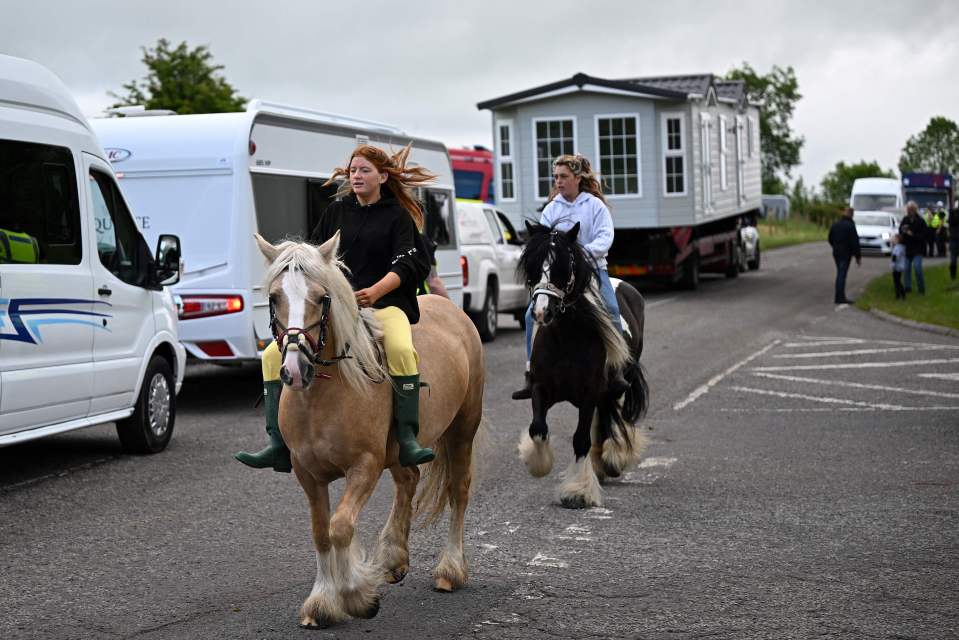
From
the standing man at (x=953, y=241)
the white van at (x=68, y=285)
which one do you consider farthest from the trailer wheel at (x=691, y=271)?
the white van at (x=68, y=285)

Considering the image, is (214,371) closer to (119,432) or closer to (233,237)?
(233,237)

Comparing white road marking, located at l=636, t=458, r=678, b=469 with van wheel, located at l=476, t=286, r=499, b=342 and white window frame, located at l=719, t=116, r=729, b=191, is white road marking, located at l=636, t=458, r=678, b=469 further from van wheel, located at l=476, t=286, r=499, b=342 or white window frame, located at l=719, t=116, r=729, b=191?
white window frame, located at l=719, t=116, r=729, b=191

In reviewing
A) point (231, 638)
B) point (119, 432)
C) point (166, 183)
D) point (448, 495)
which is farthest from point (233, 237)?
point (231, 638)

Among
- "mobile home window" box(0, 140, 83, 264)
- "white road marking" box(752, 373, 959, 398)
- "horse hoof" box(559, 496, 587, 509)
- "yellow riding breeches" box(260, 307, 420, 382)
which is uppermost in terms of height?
"mobile home window" box(0, 140, 83, 264)

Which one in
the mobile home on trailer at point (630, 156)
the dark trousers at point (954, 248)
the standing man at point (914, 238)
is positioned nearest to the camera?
the standing man at point (914, 238)

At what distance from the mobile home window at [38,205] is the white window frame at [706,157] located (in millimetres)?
23446

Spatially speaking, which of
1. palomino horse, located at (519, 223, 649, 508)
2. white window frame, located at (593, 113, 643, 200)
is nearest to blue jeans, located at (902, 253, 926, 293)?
white window frame, located at (593, 113, 643, 200)

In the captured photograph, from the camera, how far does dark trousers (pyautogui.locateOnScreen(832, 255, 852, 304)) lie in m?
26.6

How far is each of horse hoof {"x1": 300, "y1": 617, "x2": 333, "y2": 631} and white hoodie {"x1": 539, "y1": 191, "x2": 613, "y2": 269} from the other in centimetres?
409

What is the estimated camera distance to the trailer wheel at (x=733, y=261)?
1438 inches

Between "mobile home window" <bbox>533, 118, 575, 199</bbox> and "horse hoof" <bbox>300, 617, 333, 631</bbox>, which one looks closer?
"horse hoof" <bbox>300, 617, 333, 631</bbox>

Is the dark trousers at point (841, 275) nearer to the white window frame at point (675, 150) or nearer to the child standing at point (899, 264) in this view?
the child standing at point (899, 264)

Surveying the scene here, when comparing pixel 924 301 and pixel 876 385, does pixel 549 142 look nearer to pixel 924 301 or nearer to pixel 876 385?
pixel 924 301

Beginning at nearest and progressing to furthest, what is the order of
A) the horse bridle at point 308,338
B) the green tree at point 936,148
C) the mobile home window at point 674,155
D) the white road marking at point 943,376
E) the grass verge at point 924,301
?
the horse bridle at point 308,338
the white road marking at point 943,376
the grass verge at point 924,301
the mobile home window at point 674,155
the green tree at point 936,148
